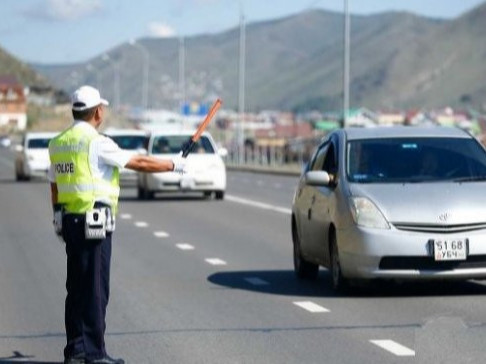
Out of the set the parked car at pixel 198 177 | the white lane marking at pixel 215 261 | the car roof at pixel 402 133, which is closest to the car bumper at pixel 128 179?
the parked car at pixel 198 177

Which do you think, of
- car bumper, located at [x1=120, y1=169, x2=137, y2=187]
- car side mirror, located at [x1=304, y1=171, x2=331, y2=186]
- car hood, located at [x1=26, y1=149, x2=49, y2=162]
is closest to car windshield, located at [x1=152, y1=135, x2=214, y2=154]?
car bumper, located at [x1=120, y1=169, x2=137, y2=187]

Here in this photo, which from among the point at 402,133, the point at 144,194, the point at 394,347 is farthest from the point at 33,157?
the point at 394,347

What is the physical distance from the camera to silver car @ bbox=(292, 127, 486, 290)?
15500mm

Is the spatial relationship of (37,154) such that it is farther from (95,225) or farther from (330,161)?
(95,225)

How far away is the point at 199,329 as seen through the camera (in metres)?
13.8

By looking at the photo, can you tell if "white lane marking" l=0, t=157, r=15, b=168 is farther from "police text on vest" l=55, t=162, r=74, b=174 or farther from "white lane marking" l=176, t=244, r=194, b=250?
"police text on vest" l=55, t=162, r=74, b=174

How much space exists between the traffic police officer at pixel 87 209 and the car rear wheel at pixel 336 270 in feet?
16.4

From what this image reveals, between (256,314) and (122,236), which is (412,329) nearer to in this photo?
(256,314)

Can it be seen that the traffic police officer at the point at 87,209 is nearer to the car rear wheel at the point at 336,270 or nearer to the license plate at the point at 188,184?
the car rear wheel at the point at 336,270

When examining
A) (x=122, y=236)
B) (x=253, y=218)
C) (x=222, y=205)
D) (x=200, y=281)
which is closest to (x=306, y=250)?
(x=200, y=281)

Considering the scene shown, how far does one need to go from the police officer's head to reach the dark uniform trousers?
0.63 meters

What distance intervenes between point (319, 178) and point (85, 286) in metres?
5.66

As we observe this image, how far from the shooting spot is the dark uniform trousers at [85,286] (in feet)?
36.7

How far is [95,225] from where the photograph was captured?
11086 mm
